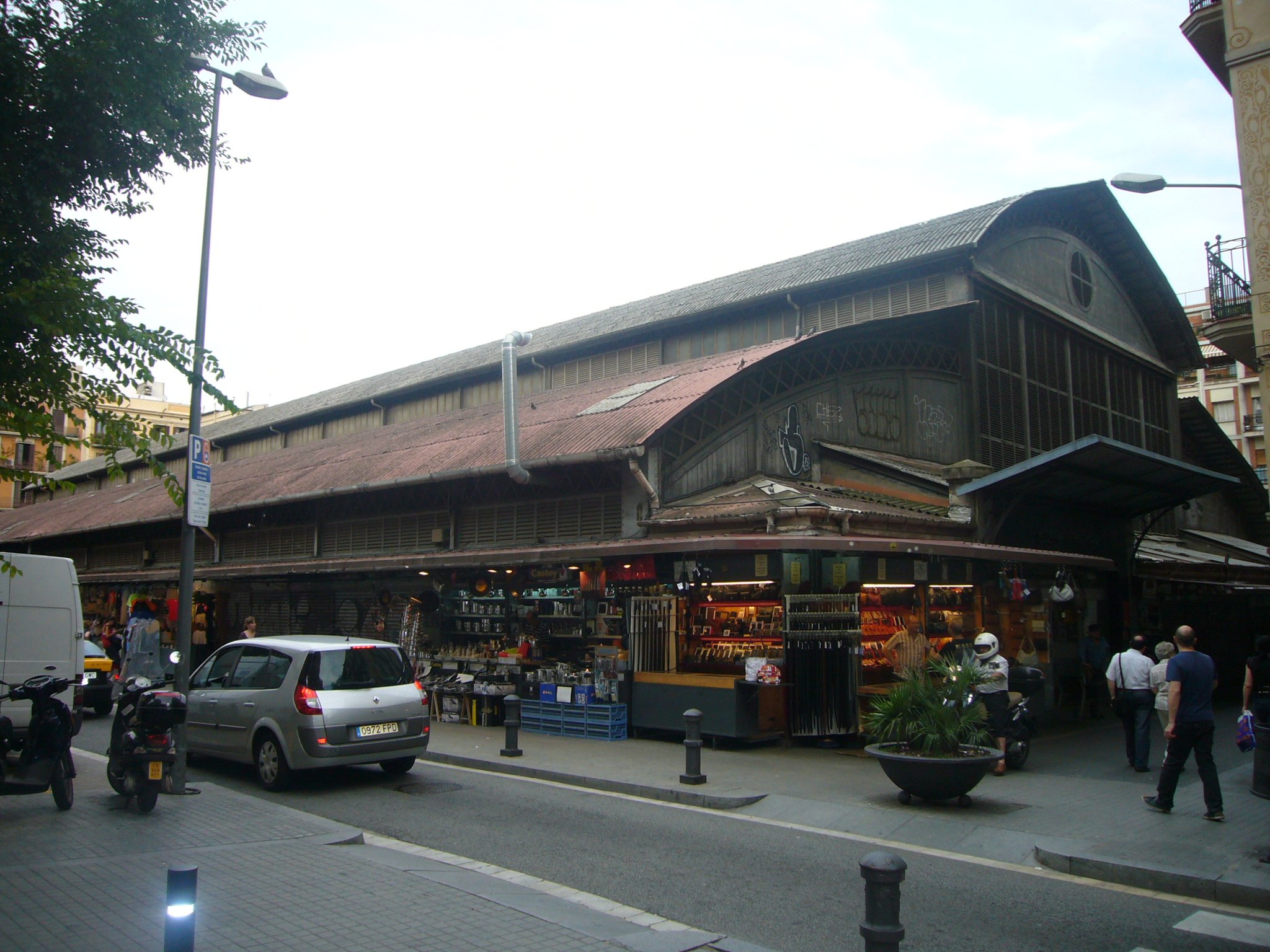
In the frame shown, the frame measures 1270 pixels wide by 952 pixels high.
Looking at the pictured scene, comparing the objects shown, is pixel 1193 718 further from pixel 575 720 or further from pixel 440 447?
pixel 440 447

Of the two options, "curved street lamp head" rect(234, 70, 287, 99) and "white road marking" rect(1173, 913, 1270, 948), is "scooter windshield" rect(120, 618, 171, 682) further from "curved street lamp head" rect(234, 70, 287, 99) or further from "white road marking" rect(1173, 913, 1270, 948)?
"white road marking" rect(1173, 913, 1270, 948)

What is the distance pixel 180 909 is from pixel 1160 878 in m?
7.09

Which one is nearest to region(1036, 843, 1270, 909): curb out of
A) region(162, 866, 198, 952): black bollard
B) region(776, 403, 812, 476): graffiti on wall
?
region(162, 866, 198, 952): black bollard

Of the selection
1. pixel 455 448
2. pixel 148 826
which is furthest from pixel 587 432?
pixel 148 826

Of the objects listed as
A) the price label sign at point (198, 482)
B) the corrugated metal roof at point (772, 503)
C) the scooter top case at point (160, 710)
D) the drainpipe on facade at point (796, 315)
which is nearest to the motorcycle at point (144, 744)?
the scooter top case at point (160, 710)

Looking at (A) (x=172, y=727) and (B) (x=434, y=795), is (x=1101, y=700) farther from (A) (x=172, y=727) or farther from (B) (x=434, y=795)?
(A) (x=172, y=727)

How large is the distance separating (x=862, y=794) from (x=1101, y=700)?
10.3 meters

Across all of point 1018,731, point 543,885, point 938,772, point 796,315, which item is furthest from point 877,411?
point 543,885

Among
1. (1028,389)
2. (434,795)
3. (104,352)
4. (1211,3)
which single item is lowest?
(434,795)

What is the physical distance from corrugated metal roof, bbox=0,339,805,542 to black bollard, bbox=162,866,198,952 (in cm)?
1101

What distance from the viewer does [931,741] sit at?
9.74 meters

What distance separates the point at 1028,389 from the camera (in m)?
21.0

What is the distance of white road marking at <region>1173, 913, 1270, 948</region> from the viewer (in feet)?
20.4

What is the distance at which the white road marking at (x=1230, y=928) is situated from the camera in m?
6.22
